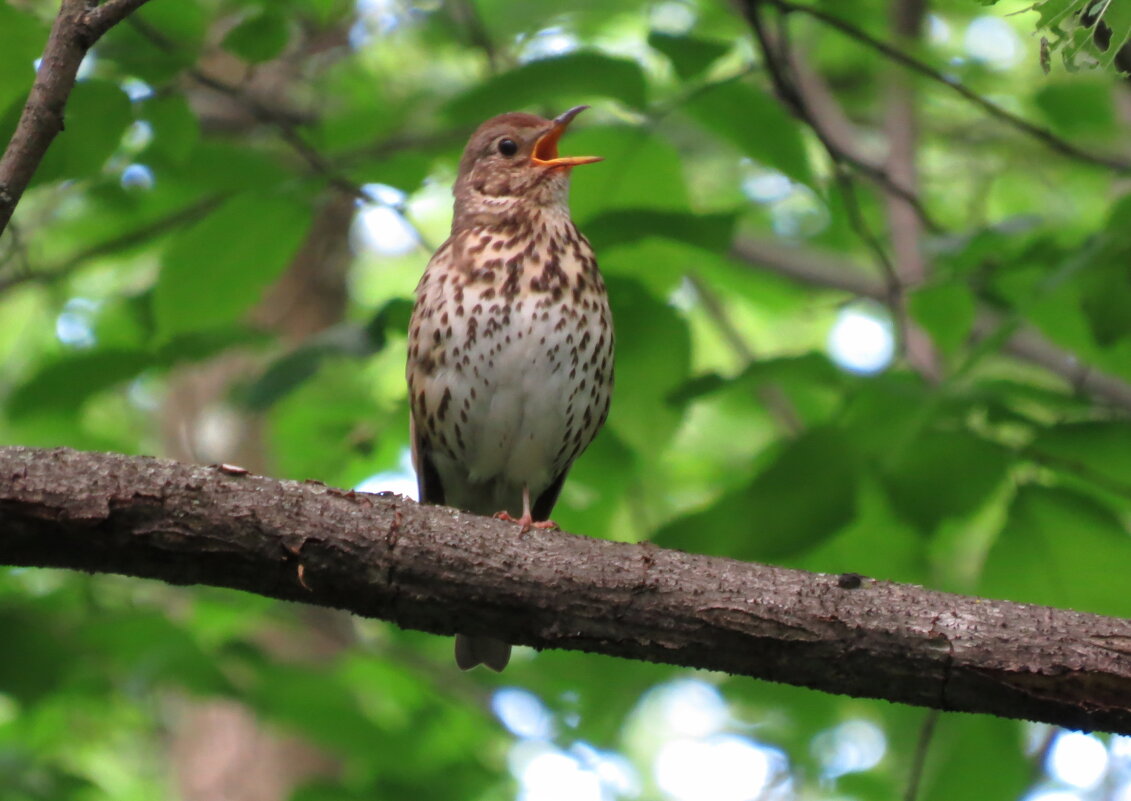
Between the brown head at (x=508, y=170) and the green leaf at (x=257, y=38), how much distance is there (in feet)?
4.20

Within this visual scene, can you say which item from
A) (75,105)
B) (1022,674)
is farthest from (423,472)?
(1022,674)

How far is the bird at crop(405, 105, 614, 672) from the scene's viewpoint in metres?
4.99

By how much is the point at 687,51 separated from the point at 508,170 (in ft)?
4.98

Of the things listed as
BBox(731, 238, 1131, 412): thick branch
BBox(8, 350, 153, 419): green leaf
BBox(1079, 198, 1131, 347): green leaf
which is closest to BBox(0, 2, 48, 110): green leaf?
BBox(8, 350, 153, 419): green leaf

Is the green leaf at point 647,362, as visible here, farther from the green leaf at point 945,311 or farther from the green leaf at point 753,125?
the green leaf at point 945,311

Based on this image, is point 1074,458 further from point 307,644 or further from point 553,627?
point 307,644

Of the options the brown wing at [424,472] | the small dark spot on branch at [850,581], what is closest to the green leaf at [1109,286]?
the small dark spot on branch at [850,581]

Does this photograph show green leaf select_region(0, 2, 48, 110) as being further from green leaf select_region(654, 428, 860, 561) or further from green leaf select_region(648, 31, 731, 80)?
green leaf select_region(654, 428, 860, 561)

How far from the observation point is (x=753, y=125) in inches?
177

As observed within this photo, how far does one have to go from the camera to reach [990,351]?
371 cm

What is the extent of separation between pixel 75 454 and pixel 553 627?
4.02ft

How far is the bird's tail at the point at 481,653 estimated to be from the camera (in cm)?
479

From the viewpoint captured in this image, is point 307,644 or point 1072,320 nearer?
point 1072,320

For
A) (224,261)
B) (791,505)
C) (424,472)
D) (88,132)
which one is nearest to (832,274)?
(424,472)
